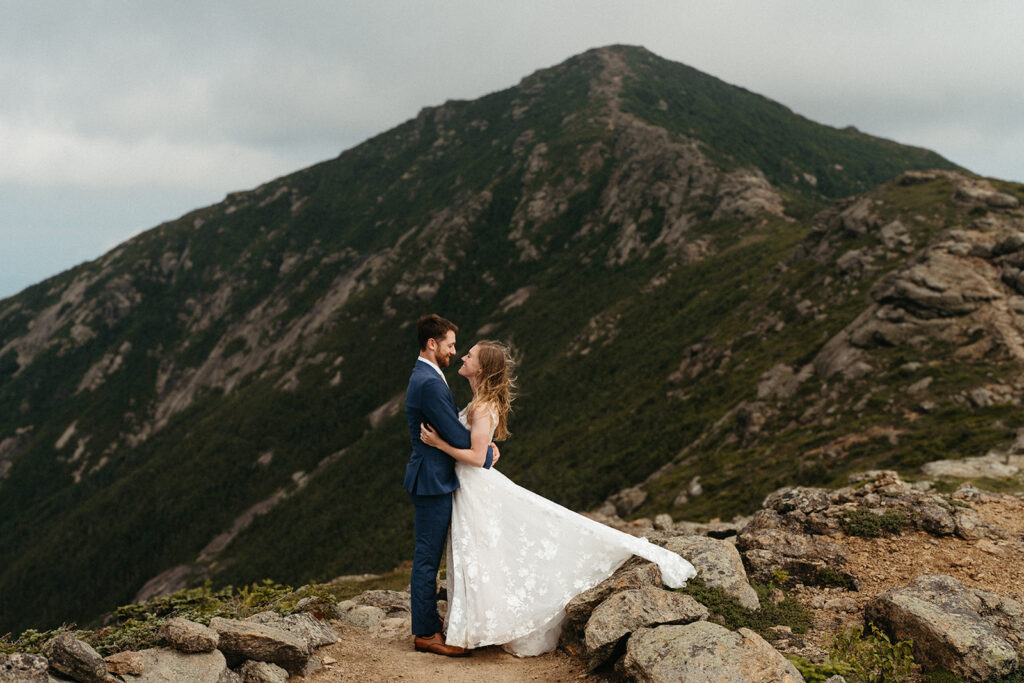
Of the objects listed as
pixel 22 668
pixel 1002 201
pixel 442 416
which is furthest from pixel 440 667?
pixel 1002 201

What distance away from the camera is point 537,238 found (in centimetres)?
19300

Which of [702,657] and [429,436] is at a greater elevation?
[429,436]

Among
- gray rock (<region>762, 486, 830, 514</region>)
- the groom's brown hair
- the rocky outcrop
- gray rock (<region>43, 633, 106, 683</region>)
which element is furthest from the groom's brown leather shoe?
the rocky outcrop

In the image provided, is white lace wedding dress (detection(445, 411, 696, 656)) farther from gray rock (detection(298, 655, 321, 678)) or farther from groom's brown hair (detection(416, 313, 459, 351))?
gray rock (detection(298, 655, 321, 678))

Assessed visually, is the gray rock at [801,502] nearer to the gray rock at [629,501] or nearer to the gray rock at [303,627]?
the gray rock at [303,627]

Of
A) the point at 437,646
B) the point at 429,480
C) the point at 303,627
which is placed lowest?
the point at 437,646

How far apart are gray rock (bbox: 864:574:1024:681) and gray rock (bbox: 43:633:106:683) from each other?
30.1 ft

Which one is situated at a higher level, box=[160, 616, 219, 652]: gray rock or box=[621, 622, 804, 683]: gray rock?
box=[160, 616, 219, 652]: gray rock

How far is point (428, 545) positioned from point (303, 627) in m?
2.38

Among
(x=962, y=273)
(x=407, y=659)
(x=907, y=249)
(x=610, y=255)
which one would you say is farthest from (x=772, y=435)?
(x=610, y=255)

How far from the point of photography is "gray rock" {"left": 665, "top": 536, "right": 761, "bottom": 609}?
7.93 m

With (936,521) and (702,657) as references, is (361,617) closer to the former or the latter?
(702,657)

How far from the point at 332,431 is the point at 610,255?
339ft

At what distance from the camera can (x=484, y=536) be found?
7922 millimetres
